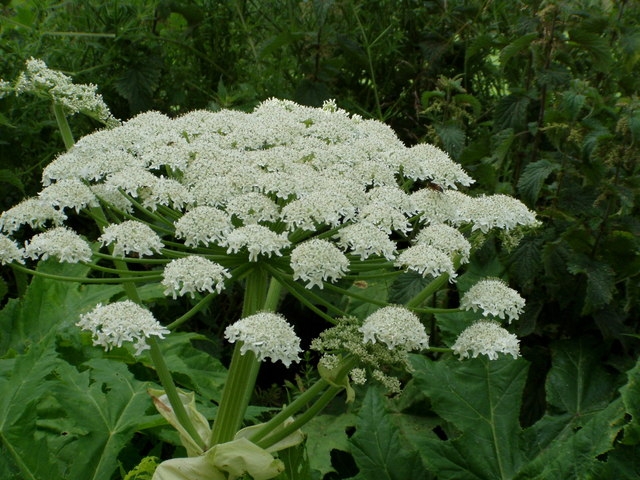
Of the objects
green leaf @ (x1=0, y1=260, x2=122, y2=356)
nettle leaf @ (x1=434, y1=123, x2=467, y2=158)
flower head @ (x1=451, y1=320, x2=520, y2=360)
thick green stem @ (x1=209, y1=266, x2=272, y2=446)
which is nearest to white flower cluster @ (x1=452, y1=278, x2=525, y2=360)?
flower head @ (x1=451, y1=320, x2=520, y2=360)

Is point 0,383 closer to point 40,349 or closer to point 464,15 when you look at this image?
point 40,349

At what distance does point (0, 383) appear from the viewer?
8.04 ft

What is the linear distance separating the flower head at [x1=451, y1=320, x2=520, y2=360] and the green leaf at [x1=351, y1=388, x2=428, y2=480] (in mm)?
437

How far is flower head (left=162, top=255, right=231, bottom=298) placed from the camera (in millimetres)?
1947

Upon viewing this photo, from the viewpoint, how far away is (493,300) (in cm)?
219

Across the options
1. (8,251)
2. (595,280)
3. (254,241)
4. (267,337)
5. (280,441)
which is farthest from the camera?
(595,280)

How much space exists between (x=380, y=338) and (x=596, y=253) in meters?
1.48

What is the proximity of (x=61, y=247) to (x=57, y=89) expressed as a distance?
2.38 ft

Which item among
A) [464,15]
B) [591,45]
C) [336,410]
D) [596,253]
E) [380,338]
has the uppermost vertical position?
[464,15]

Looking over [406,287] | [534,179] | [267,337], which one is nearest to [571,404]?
[406,287]

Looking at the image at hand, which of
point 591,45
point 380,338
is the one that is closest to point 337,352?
point 380,338

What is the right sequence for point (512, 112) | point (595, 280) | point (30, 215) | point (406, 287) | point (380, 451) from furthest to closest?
1. point (512, 112)
2. point (406, 287)
3. point (595, 280)
4. point (380, 451)
5. point (30, 215)

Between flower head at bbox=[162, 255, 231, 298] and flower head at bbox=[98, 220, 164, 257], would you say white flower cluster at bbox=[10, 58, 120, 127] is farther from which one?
flower head at bbox=[162, 255, 231, 298]

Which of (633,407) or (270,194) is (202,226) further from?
(633,407)
